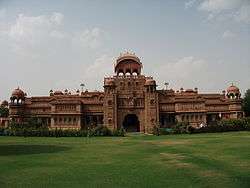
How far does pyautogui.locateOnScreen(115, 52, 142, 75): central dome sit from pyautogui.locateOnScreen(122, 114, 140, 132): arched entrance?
6.63 meters

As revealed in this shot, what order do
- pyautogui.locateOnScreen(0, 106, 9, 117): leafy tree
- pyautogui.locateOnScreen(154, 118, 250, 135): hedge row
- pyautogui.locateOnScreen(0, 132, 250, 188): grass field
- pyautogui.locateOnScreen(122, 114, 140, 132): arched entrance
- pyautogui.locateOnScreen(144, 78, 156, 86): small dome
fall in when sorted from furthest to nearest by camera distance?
pyautogui.locateOnScreen(0, 106, 9, 117): leafy tree → pyautogui.locateOnScreen(122, 114, 140, 132): arched entrance → pyautogui.locateOnScreen(144, 78, 156, 86): small dome → pyautogui.locateOnScreen(154, 118, 250, 135): hedge row → pyautogui.locateOnScreen(0, 132, 250, 188): grass field

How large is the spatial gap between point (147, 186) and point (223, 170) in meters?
3.90

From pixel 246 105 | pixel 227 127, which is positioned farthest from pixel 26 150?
pixel 246 105

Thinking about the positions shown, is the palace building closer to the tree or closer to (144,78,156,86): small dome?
(144,78,156,86): small dome

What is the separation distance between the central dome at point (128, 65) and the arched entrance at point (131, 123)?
6.63 m

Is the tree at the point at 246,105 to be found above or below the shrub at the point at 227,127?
above

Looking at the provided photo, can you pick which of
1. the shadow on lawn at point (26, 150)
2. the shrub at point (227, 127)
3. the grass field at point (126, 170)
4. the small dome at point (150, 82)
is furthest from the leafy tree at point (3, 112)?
the grass field at point (126, 170)

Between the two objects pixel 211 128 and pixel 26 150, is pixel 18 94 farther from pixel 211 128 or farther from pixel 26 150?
pixel 26 150

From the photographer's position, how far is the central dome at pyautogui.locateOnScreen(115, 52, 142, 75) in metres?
62.2

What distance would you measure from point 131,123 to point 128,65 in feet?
28.8

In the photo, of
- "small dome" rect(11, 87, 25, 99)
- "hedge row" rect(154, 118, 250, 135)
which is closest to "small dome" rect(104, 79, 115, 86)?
"hedge row" rect(154, 118, 250, 135)

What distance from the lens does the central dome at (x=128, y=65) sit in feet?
204

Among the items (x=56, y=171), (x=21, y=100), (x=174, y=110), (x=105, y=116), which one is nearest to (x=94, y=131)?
(x=105, y=116)

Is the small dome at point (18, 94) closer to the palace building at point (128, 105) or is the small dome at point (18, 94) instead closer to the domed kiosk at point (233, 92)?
the palace building at point (128, 105)
